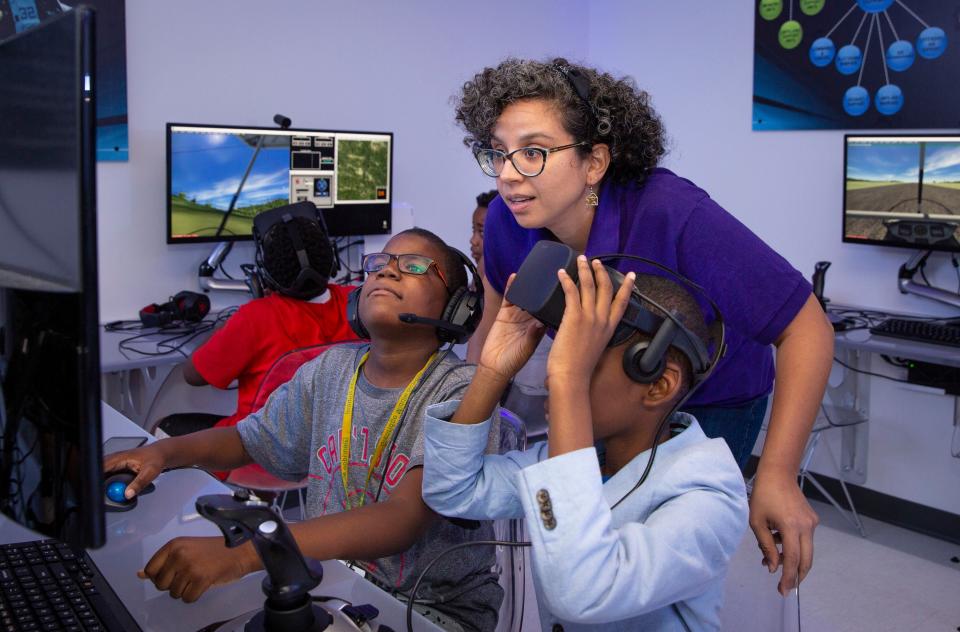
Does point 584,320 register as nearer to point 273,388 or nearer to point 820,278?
point 273,388

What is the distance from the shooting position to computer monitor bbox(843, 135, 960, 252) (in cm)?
342

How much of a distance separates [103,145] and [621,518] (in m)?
3.05

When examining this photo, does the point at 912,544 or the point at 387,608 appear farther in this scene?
the point at 912,544

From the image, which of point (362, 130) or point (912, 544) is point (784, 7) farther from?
point (912, 544)

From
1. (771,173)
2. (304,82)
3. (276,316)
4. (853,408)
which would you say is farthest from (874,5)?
(276,316)

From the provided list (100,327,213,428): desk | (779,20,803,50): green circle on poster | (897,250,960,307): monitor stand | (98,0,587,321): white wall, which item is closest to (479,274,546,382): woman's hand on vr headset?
(100,327,213,428): desk

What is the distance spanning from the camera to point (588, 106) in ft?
5.14

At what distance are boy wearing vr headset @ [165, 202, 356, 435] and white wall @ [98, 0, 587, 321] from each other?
1083mm

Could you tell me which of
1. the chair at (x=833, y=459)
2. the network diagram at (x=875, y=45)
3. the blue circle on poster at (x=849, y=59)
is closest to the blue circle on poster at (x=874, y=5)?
the network diagram at (x=875, y=45)

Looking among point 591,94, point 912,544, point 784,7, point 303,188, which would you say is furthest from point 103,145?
point 912,544

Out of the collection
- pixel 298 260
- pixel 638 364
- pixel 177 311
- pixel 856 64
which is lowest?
pixel 177 311

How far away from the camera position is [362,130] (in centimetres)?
430

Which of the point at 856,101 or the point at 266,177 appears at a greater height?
the point at 856,101

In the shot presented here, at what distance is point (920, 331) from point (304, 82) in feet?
8.87
